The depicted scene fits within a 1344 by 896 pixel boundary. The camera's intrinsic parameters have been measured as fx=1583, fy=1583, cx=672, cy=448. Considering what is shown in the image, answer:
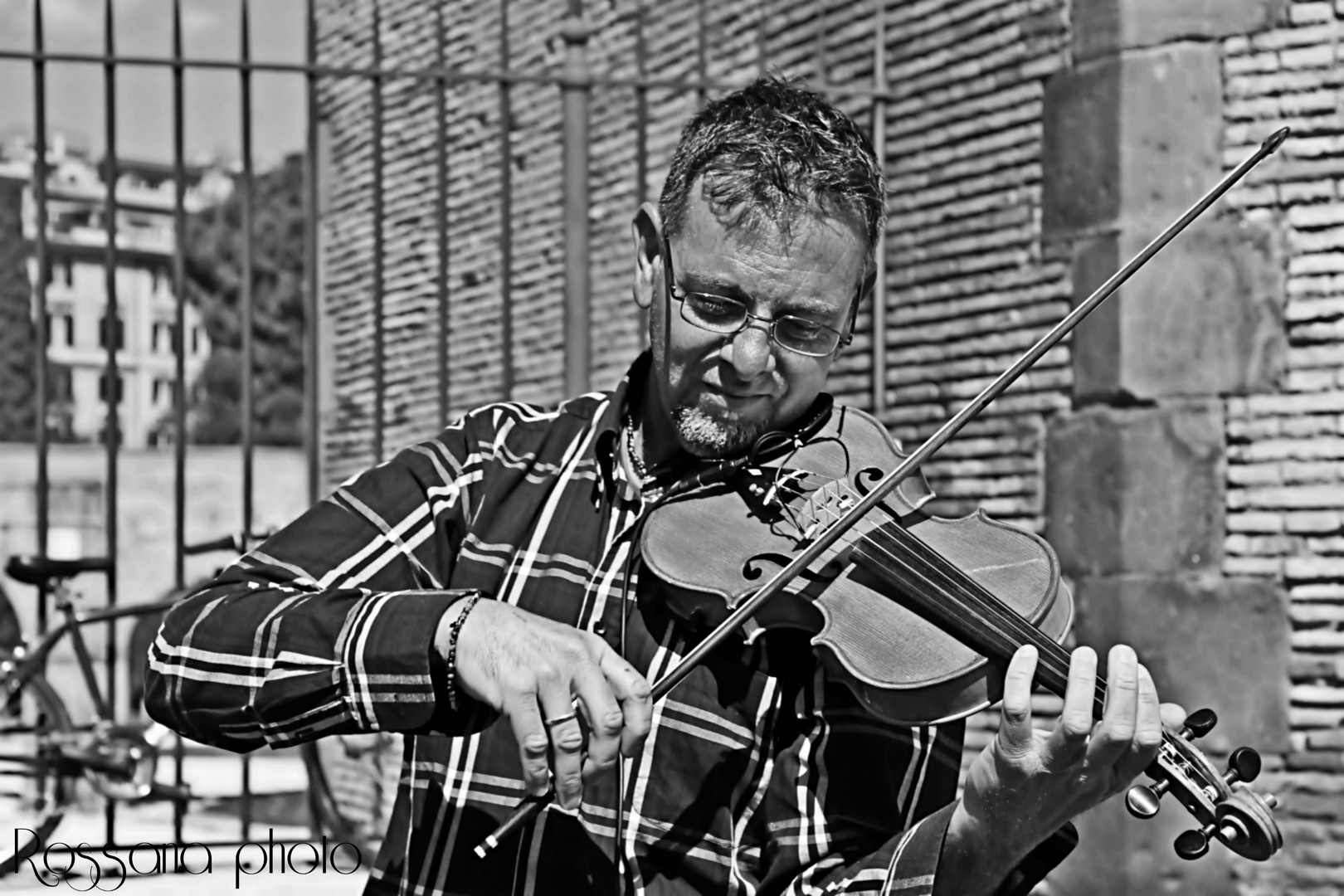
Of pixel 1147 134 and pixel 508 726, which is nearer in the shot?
pixel 508 726

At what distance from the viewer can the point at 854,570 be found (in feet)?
6.05

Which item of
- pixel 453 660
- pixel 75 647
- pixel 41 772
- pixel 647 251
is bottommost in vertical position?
pixel 41 772

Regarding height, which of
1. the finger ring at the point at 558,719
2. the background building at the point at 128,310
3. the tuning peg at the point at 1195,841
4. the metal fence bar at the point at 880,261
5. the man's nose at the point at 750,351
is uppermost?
the background building at the point at 128,310

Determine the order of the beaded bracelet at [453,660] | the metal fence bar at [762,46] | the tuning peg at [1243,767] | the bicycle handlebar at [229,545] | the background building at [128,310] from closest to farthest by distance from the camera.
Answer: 1. the beaded bracelet at [453,660]
2. the tuning peg at [1243,767]
3. the bicycle handlebar at [229,545]
4. the metal fence bar at [762,46]
5. the background building at [128,310]

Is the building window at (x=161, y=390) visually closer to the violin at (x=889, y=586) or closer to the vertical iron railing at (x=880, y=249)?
the vertical iron railing at (x=880, y=249)

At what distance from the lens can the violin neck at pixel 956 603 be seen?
66.6 inches

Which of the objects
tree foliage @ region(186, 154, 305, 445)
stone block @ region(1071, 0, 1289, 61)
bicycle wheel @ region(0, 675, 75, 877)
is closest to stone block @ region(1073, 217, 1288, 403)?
stone block @ region(1071, 0, 1289, 61)

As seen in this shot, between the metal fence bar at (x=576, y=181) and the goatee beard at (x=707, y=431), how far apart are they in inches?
129

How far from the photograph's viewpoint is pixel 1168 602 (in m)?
4.73

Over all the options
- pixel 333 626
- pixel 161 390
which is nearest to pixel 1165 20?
pixel 333 626

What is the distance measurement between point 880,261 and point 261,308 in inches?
1015

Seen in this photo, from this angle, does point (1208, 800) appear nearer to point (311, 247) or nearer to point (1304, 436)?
point (1304, 436)

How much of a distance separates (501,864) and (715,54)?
18.6 ft

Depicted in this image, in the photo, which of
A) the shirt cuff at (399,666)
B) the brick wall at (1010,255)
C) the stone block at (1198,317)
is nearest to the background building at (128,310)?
the brick wall at (1010,255)
